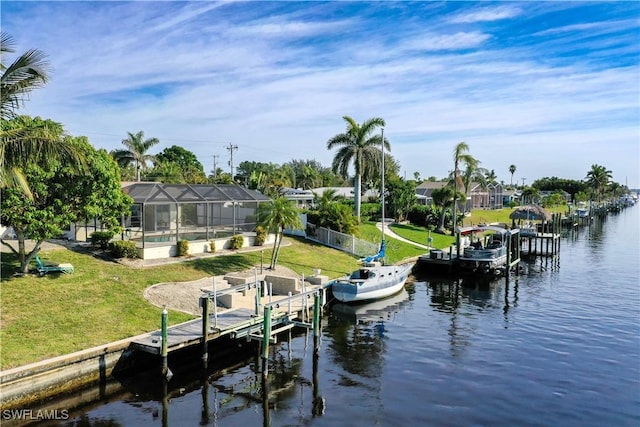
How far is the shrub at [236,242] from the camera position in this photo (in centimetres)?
3372

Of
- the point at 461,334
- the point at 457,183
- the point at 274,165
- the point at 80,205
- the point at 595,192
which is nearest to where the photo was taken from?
the point at 80,205

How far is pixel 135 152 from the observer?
58.6 meters

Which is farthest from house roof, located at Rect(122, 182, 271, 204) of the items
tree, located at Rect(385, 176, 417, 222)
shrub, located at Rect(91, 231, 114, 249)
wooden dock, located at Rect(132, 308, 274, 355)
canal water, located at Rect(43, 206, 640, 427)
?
tree, located at Rect(385, 176, 417, 222)

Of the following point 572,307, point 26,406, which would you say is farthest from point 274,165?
point 26,406

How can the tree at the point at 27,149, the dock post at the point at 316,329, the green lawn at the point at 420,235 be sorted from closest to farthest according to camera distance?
the tree at the point at 27,149 → the dock post at the point at 316,329 → the green lawn at the point at 420,235

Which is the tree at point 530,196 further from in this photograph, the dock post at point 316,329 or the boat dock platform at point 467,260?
the dock post at point 316,329

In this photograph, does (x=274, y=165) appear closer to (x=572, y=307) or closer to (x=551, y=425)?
(x=572, y=307)

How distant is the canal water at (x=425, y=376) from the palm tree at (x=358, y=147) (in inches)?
769

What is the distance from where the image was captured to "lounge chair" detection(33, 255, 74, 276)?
22.7 meters

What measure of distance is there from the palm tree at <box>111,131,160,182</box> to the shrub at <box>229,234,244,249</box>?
29.0 metres

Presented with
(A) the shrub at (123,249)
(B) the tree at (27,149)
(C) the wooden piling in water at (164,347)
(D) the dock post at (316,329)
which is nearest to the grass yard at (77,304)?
(A) the shrub at (123,249)

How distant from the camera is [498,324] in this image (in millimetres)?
26250

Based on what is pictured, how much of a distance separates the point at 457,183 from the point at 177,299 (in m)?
41.0

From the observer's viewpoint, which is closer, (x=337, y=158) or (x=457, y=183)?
(x=337, y=158)
